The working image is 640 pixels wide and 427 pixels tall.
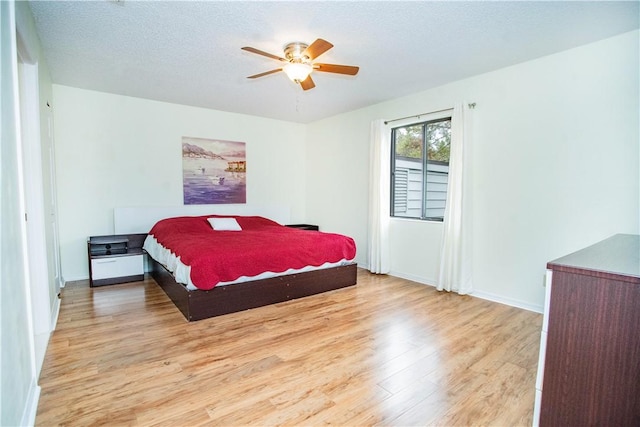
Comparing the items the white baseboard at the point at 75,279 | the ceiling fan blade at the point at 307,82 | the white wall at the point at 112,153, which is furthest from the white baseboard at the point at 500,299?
the white baseboard at the point at 75,279

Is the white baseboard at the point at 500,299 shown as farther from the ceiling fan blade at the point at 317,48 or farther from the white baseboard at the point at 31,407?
the white baseboard at the point at 31,407

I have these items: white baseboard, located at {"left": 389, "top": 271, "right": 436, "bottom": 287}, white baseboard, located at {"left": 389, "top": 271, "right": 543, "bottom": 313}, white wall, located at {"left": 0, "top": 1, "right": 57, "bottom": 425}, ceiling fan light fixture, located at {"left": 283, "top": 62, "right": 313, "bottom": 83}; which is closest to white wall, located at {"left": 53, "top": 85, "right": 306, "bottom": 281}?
white wall, located at {"left": 0, "top": 1, "right": 57, "bottom": 425}

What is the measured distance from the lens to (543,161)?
10.6ft

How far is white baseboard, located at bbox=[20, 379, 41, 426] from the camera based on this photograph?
158cm

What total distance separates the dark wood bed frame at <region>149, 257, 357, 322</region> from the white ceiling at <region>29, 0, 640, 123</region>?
2.21 meters

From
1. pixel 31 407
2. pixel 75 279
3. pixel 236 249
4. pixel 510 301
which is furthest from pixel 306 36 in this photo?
pixel 75 279

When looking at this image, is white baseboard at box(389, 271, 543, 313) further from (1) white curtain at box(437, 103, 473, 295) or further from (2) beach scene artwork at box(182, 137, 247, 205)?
(2) beach scene artwork at box(182, 137, 247, 205)

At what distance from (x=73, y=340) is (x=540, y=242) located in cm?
424

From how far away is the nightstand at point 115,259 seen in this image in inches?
160

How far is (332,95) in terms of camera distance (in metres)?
4.45

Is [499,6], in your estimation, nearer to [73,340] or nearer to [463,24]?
[463,24]

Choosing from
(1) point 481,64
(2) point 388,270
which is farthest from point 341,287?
(1) point 481,64

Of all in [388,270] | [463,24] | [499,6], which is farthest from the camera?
[388,270]

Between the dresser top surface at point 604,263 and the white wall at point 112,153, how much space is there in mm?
4865
